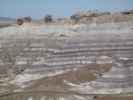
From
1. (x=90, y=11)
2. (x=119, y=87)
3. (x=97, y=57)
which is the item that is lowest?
(x=119, y=87)

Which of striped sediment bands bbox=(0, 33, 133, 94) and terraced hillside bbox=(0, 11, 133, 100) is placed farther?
striped sediment bands bbox=(0, 33, 133, 94)

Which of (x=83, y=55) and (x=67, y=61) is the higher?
(x=83, y=55)

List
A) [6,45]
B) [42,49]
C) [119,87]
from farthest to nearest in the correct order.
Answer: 1. [6,45]
2. [42,49]
3. [119,87]

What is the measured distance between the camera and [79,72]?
949cm

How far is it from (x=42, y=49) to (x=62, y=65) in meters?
1.66

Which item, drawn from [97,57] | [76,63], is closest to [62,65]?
[76,63]

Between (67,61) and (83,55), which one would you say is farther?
(83,55)

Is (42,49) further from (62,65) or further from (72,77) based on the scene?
(72,77)

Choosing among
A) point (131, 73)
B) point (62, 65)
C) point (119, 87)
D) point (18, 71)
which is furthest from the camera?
point (18, 71)

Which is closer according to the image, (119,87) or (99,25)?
(119,87)

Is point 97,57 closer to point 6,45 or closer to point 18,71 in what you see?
point 18,71

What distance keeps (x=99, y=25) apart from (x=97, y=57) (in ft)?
8.97

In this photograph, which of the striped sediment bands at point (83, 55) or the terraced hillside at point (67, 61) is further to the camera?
the striped sediment bands at point (83, 55)

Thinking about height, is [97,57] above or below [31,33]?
below
